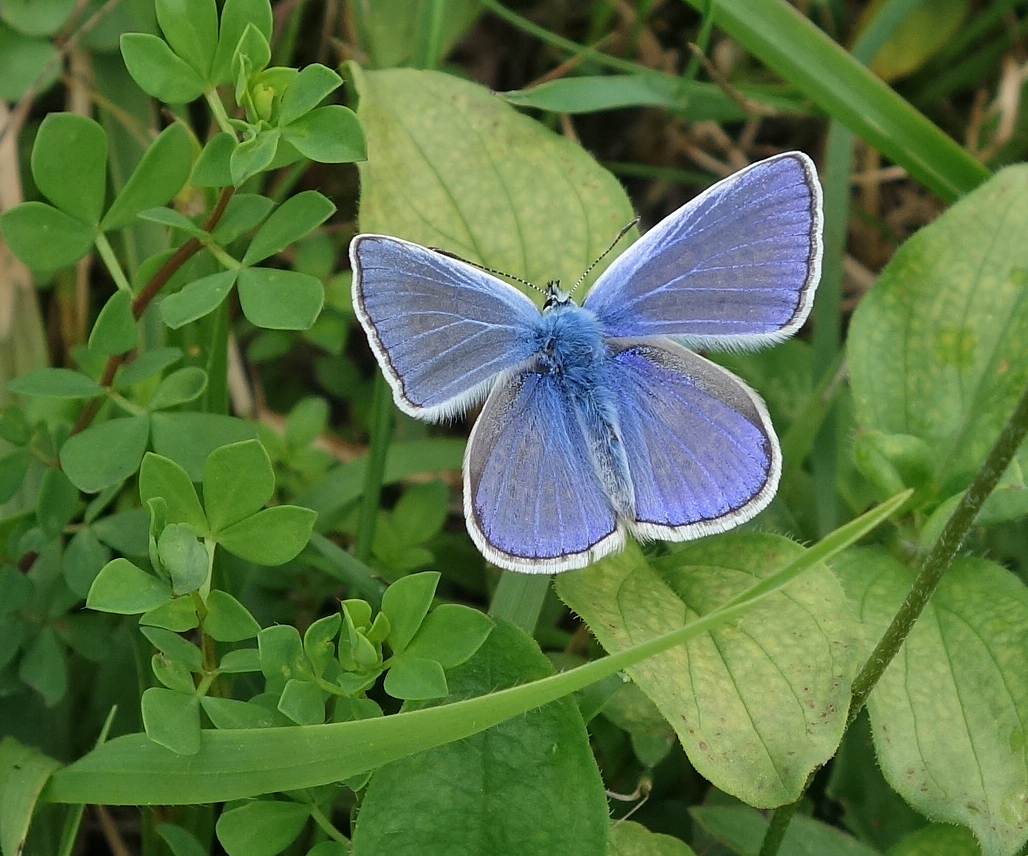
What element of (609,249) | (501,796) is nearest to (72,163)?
(609,249)

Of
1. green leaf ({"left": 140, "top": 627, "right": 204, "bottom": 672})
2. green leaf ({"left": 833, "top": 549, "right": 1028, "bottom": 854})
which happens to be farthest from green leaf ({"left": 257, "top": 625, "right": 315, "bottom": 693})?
green leaf ({"left": 833, "top": 549, "right": 1028, "bottom": 854})

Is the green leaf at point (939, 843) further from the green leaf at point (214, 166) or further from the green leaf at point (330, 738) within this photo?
the green leaf at point (214, 166)

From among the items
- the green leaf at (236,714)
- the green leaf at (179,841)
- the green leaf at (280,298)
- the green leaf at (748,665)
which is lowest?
the green leaf at (179,841)

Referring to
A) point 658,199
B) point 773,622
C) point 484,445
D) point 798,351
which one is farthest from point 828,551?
point 658,199

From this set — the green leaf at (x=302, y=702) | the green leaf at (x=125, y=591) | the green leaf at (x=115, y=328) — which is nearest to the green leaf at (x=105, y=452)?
the green leaf at (x=115, y=328)

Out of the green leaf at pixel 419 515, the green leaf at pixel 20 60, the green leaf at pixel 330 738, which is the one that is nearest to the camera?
the green leaf at pixel 330 738

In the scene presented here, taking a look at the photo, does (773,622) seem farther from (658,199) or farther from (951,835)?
(658,199)

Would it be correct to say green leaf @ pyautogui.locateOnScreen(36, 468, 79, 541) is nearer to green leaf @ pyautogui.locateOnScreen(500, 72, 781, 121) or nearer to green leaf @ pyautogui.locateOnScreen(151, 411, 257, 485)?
green leaf @ pyautogui.locateOnScreen(151, 411, 257, 485)
